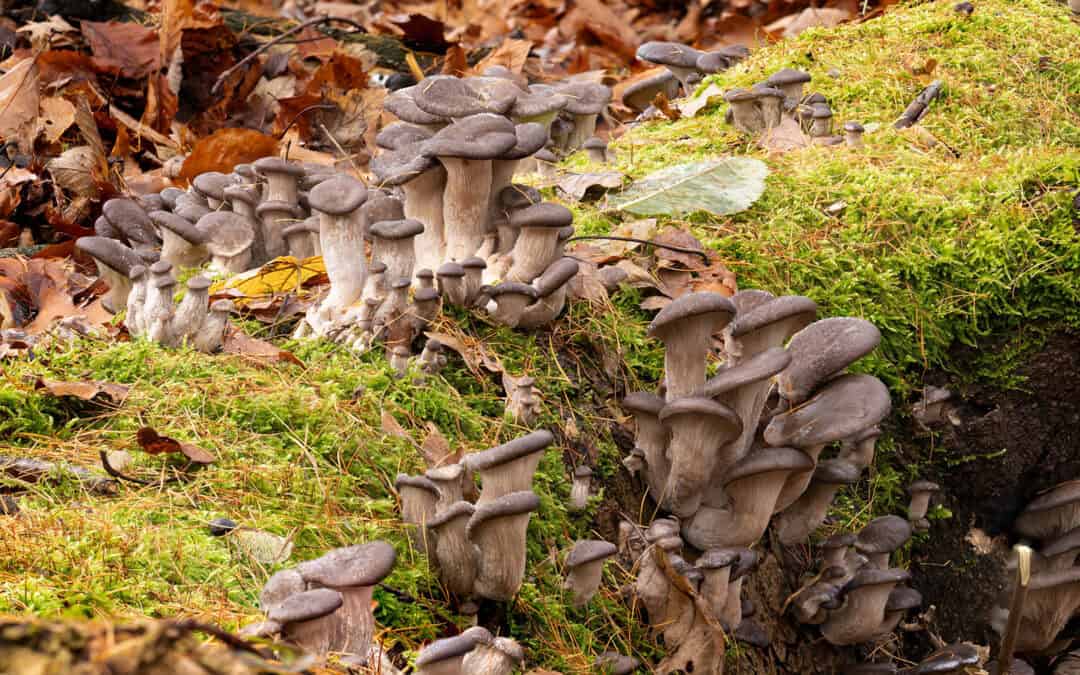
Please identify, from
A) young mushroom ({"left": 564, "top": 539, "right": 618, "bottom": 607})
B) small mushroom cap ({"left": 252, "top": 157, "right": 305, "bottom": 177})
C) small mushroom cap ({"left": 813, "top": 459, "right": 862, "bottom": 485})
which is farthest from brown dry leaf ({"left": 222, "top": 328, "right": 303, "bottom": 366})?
small mushroom cap ({"left": 813, "top": 459, "right": 862, "bottom": 485})

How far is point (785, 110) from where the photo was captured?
6.00 meters

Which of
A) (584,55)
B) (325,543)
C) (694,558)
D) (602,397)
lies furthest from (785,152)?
(584,55)

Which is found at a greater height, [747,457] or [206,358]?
[206,358]

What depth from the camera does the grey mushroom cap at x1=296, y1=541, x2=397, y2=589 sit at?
241cm

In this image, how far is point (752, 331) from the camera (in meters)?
3.43

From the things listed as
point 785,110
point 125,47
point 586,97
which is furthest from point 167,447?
point 125,47

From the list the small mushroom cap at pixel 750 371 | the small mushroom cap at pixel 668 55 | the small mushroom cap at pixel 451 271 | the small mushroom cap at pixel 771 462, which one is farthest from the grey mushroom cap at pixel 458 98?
the small mushroom cap at pixel 668 55

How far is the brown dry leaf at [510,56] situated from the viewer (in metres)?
8.76

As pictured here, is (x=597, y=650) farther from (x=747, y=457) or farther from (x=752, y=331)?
(x=752, y=331)

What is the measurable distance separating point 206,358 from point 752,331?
205cm

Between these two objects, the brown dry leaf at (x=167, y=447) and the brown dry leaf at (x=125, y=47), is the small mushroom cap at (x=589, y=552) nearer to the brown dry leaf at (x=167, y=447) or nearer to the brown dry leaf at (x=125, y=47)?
the brown dry leaf at (x=167, y=447)

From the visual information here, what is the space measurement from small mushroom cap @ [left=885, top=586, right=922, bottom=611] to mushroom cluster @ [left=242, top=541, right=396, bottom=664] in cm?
230

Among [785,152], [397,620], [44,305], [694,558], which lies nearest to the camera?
[397,620]

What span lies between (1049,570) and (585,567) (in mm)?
2588
